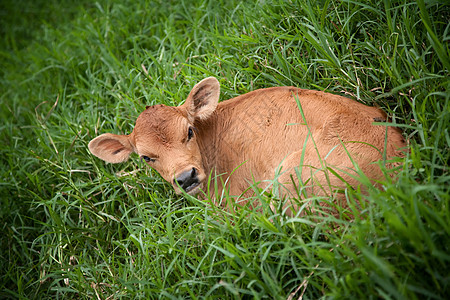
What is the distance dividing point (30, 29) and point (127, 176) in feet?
17.2

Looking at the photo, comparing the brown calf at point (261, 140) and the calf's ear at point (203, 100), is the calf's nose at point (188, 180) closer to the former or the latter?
the brown calf at point (261, 140)

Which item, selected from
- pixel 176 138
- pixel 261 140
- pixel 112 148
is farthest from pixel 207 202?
pixel 112 148

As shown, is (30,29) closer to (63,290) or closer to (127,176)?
(127,176)

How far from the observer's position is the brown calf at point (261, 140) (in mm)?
3131

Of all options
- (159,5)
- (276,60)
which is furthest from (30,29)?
(276,60)

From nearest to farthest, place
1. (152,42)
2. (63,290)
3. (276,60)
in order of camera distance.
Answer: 1. (63,290)
2. (276,60)
3. (152,42)

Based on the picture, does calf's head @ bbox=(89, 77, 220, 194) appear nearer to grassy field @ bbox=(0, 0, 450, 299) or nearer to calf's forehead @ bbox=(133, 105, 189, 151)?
calf's forehead @ bbox=(133, 105, 189, 151)

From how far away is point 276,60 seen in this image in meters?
4.32

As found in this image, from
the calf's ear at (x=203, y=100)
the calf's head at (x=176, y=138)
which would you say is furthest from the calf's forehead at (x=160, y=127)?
the calf's ear at (x=203, y=100)

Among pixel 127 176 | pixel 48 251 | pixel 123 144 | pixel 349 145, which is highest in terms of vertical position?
pixel 349 145

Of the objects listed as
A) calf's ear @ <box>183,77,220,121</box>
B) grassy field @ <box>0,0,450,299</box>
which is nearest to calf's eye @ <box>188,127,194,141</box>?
calf's ear @ <box>183,77,220,121</box>

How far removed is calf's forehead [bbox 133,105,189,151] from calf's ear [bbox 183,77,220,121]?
0.20 meters

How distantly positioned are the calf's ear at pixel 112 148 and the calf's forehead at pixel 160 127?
0.31 m

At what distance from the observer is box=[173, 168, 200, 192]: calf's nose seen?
138 inches
